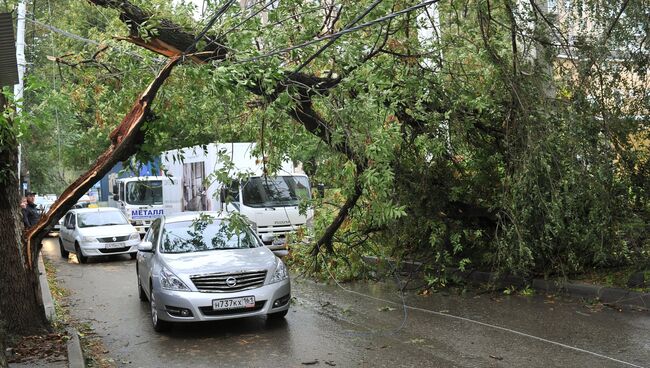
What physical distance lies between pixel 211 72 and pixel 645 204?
7270 millimetres

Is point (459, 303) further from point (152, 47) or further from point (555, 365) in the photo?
point (152, 47)

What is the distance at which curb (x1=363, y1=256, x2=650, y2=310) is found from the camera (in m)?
10.0

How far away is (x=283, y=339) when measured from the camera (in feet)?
28.7

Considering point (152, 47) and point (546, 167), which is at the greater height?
point (152, 47)

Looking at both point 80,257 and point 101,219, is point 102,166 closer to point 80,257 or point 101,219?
point 80,257

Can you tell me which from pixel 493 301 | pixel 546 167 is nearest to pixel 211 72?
pixel 546 167

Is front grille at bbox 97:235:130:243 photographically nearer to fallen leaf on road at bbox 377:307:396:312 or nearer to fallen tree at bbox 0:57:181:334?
fallen tree at bbox 0:57:181:334

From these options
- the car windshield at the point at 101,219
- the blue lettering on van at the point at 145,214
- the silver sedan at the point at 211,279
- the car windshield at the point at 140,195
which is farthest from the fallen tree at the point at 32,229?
the blue lettering on van at the point at 145,214

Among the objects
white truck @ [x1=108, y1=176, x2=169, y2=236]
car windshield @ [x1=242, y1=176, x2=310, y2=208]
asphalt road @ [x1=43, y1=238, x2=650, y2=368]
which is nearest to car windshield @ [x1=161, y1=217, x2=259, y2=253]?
asphalt road @ [x1=43, y1=238, x2=650, y2=368]

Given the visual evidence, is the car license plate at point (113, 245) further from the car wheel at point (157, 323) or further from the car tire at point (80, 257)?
the car wheel at point (157, 323)

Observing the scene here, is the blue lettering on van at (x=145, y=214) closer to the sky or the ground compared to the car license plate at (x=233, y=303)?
closer to the sky

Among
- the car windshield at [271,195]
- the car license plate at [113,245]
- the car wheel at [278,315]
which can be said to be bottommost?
the car wheel at [278,315]

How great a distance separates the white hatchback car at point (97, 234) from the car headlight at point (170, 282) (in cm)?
1119

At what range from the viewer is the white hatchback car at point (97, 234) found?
19562mm
